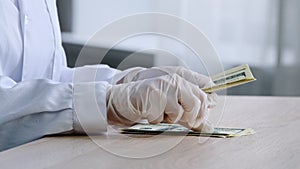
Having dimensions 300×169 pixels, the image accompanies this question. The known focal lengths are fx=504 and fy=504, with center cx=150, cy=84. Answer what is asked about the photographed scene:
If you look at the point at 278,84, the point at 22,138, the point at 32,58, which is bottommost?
the point at 278,84

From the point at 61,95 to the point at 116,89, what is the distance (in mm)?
97

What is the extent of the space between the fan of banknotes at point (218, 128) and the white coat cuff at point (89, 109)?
0.16ft

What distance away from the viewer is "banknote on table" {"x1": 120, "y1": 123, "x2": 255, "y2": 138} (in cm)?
88

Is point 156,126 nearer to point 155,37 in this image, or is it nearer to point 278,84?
point 155,37

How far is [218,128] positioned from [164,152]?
0.81ft

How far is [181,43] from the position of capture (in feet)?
2.51

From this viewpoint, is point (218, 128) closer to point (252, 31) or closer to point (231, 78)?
point (231, 78)

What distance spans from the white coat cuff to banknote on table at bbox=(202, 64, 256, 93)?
0.18m

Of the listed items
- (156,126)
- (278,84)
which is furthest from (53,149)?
(278,84)

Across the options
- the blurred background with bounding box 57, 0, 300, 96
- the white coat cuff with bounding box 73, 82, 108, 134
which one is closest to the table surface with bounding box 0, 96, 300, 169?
the white coat cuff with bounding box 73, 82, 108, 134

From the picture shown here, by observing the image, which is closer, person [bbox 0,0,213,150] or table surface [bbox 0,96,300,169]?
table surface [bbox 0,96,300,169]

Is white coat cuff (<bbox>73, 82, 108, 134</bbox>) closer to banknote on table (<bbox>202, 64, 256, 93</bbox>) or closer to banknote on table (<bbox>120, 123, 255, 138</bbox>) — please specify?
banknote on table (<bbox>120, 123, 255, 138</bbox>)

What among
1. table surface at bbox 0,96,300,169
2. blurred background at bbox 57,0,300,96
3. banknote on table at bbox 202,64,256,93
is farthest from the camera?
blurred background at bbox 57,0,300,96

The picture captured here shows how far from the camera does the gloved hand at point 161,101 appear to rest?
820 mm
